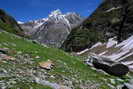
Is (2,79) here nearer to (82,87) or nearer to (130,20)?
(82,87)

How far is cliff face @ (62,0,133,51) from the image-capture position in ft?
545

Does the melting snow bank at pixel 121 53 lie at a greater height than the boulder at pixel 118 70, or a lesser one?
greater

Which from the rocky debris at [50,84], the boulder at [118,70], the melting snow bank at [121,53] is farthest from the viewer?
the melting snow bank at [121,53]

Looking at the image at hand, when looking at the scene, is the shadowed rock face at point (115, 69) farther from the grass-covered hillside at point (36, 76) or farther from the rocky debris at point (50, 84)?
the rocky debris at point (50, 84)

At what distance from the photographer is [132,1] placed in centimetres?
18200

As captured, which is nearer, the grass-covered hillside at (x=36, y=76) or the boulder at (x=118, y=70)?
the grass-covered hillside at (x=36, y=76)

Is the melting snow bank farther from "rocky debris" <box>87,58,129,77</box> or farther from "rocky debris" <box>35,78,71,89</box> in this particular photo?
"rocky debris" <box>35,78,71,89</box>

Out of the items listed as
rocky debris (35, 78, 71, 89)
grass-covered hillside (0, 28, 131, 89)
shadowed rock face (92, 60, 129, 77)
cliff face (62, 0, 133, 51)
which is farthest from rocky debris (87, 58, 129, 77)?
cliff face (62, 0, 133, 51)

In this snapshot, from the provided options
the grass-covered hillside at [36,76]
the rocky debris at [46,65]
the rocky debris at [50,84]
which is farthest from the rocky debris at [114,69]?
the rocky debris at [50,84]

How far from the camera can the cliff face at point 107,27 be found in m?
166

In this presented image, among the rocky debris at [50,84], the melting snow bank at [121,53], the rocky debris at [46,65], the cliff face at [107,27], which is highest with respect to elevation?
the cliff face at [107,27]

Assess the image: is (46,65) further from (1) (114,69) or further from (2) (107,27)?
(2) (107,27)

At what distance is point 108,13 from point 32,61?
17429 cm

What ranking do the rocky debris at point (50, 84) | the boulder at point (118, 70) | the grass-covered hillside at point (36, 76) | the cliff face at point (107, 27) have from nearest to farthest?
the grass-covered hillside at point (36, 76) < the rocky debris at point (50, 84) < the boulder at point (118, 70) < the cliff face at point (107, 27)
